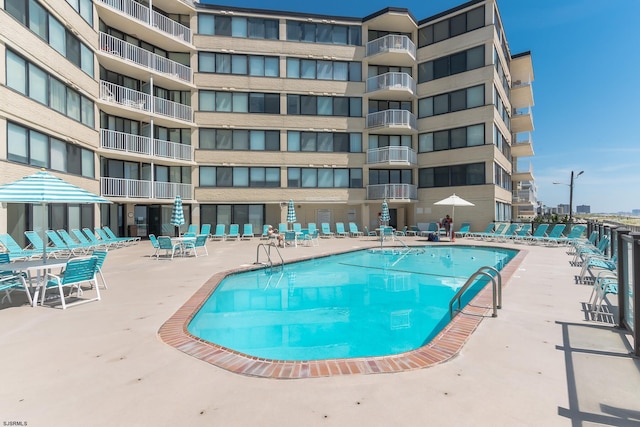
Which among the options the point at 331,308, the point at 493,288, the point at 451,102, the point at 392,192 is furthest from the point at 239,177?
the point at 493,288

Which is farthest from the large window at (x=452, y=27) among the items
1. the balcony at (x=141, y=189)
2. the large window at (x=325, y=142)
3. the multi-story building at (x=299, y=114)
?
the balcony at (x=141, y=189)

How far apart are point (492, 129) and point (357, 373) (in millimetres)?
23363

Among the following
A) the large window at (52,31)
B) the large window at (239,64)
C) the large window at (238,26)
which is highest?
the large window at (238,26)

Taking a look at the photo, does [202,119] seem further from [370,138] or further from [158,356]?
[158,356]

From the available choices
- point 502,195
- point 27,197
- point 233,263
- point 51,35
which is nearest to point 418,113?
point 502,195

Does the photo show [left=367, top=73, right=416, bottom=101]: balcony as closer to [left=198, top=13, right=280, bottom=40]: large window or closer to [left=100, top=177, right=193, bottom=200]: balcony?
[left=198, top=13, right=280, bottom=40]: large window

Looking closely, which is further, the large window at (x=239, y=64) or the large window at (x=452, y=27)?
the large window at (x=239, y=64)

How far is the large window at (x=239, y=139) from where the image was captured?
2427 centimetres

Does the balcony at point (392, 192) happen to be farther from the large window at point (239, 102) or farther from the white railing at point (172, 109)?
the white railing at point (172, 109)

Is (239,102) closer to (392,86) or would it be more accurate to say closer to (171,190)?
(171,190)

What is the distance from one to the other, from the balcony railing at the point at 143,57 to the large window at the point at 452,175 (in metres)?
18.5

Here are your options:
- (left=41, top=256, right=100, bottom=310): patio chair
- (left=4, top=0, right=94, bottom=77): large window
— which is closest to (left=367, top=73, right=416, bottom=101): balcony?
(left=4, top=0, right=94, bottom=77): large window

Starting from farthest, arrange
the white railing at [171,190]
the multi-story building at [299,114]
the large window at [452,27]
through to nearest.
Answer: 1. the large window at [452,27]
2. the white railing at [171,190]
3. the multi-story building at [299,114]

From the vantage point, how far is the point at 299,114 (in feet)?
83.5
